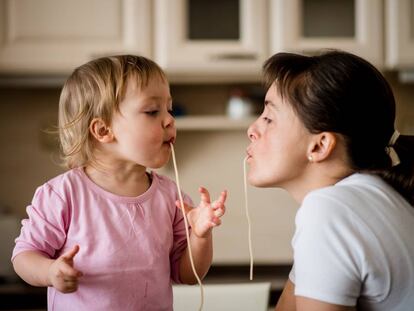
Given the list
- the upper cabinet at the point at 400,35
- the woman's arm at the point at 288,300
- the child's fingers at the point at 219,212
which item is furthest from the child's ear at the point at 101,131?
the upper cabinet at the point at 400,35

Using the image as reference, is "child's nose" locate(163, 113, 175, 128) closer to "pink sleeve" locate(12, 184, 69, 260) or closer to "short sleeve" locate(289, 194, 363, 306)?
"pink sleeve" locate(12, 184, 69, 260)

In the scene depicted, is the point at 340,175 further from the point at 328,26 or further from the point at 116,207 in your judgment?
the point at 328,26

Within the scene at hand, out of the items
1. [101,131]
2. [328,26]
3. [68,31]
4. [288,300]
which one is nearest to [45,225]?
[101,131]

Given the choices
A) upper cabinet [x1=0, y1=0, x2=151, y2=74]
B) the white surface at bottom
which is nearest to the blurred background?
upper cabinet [x1=0, y1=0, x2=151, y2=74]

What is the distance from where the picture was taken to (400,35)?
92.6 inches

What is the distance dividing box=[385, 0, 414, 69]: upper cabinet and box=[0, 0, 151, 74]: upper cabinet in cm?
93

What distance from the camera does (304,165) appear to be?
1148 mm

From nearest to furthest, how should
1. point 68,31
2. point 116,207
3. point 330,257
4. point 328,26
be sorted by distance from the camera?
point 330,257
point 116,207
point 68,31
point 328,26

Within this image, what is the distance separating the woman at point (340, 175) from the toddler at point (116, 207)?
0.17 m

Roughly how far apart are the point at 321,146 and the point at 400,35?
4.68 ft

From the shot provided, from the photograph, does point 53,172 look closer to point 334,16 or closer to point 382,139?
point 334,16

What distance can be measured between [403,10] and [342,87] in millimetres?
1462

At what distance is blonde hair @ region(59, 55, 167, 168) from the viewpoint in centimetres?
117

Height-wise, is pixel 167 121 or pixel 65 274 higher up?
pixel 167 121
